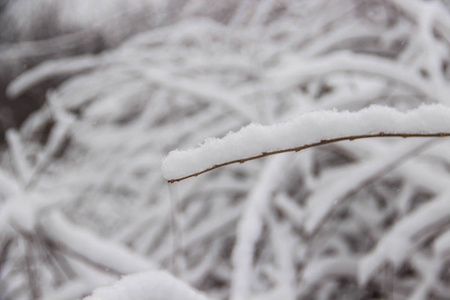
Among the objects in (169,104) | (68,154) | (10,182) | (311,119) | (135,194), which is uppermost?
(311,119)

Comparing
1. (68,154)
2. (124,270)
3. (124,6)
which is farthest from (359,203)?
(124,6)

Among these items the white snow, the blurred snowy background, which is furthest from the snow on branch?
the blurred snowy background

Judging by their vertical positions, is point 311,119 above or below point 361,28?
above

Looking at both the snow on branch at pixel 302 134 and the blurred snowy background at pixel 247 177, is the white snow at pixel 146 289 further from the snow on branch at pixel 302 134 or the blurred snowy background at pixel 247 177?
the blurred snowy background at pixel 247 177

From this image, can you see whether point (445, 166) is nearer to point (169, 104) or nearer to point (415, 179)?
point (415, 179)

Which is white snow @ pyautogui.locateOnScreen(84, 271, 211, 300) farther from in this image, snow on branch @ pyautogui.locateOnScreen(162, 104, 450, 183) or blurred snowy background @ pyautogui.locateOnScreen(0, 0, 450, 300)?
blurred snowy background @ pyautogui.locateOnScreen(0, 0, 450, 300)

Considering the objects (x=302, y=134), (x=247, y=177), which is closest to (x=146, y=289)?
(x=302, y=134)
